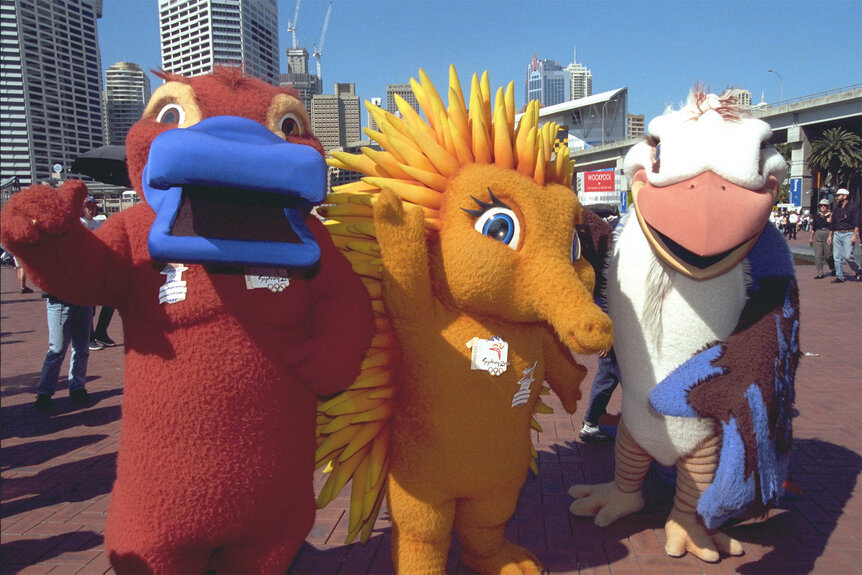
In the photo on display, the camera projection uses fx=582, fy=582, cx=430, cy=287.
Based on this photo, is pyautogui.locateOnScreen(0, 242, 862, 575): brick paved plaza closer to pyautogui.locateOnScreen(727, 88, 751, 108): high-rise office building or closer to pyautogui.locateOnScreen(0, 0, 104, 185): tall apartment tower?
pyautogui.locateOnScreen(0, 0, 104, 185): tall apartment tower

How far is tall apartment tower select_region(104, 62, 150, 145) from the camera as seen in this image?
172 cm

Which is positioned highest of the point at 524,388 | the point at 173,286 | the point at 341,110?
the point at 341,110

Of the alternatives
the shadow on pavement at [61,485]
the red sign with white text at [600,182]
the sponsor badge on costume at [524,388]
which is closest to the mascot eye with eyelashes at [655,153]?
the sponsor badge on costume at [524,388]

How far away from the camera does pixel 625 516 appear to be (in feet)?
9.35

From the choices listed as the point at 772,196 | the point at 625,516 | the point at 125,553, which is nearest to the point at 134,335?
the point at 125,553

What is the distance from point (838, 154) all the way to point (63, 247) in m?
41.5

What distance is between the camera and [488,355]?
6.25 feet

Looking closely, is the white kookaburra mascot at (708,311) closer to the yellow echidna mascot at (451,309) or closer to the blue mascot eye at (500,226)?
the yellow echidna mascot at (451,309)

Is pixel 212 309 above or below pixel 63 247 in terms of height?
below

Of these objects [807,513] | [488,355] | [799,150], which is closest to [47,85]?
[488,355]

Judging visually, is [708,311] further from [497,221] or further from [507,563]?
[507,563]

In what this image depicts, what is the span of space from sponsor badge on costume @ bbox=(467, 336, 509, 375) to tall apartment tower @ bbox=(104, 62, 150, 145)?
1.21m

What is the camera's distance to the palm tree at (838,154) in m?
33.8

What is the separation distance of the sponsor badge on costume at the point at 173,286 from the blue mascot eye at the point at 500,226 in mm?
887
